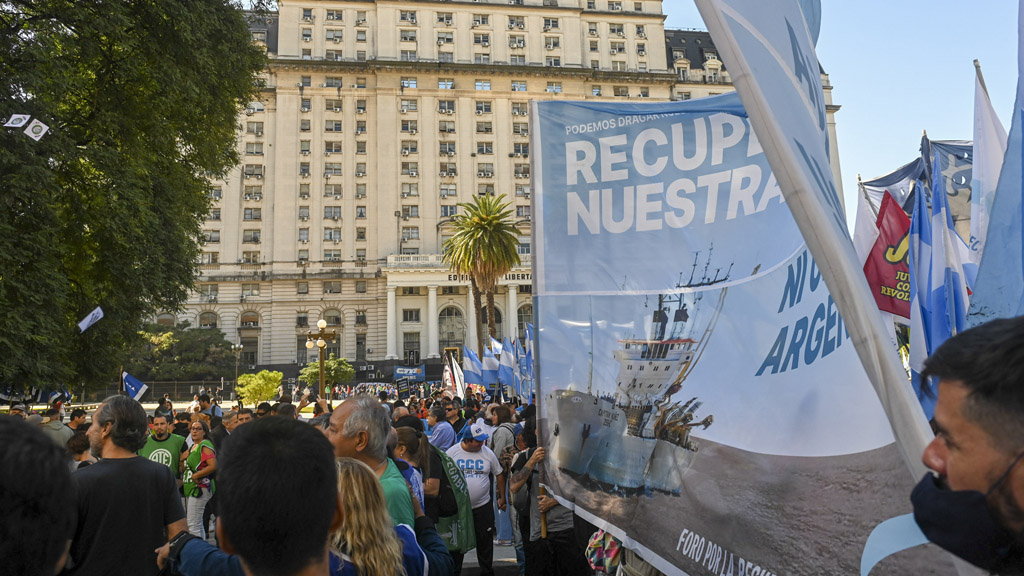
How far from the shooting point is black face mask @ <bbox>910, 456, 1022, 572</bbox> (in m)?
1.14

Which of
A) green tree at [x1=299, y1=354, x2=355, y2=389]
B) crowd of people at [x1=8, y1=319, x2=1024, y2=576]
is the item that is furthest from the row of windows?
crowd of people at [x1=8, y1=319, x2=1024, y2=576]

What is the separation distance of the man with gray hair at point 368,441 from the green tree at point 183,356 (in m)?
56.6

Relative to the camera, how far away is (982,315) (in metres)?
2.53

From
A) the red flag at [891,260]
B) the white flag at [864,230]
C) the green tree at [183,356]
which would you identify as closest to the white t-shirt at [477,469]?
the red flag at [891,260]

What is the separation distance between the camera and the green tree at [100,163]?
12.4 metres

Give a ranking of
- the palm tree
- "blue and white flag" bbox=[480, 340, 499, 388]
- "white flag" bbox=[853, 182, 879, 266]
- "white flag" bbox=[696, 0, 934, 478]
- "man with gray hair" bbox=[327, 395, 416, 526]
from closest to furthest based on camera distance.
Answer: "white flag" bbox=[696, 0, 934, 478] < "man with gray hair" bbox=[327, 395, 416, 526] < "white flag" bbox=[853, 182, 879, 266] < "blue and white flag" bbox=[480, 340, 499, 388] < the palm tree

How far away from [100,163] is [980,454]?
15850 mm

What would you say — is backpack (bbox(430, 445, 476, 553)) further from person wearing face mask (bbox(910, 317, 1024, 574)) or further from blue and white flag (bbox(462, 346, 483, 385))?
blue and white flag (bbox(462, 346, 483, 385))

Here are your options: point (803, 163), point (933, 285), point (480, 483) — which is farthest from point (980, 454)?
point (480, 483)

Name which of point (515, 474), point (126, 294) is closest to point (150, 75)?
point (126, 294)

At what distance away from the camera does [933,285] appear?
19.9 ft

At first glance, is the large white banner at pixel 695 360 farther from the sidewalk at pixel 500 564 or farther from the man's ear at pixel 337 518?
the sidewalk at pixel 500 564

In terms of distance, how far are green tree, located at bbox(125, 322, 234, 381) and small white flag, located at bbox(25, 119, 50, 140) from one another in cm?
4587

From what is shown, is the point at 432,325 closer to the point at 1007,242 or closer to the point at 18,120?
the point at 18,120
